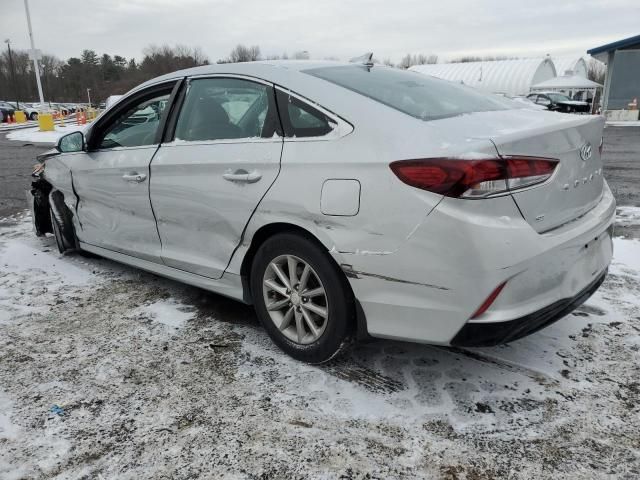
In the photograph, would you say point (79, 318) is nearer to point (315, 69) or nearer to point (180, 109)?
point (180, 109)

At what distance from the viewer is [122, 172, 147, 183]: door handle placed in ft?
11.3

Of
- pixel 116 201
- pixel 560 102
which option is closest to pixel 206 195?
pixel 116 201

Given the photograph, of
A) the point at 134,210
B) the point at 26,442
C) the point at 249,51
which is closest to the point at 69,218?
the point at 134,210

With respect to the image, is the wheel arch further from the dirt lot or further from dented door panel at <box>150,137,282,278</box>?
the dirt lot

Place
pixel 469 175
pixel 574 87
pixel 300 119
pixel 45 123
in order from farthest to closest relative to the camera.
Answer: pixel 574 87 → pixel 45 123 → pixel 300 119 → pixel 469 175

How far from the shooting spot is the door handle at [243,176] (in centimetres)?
273

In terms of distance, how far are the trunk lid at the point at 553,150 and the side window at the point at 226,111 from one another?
101cm

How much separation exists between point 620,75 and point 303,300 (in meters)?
29.8

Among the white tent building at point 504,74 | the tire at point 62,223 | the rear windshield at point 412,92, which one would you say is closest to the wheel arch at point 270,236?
the rear windshield at point 412,92

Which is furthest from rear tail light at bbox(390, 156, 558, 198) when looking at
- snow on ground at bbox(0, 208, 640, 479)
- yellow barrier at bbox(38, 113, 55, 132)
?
yellow barrier at bbox(38, 113, 55, 132)

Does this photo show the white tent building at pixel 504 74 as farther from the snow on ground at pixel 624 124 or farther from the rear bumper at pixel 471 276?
the rear bumper at pixel 471 276

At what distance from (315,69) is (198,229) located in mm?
1174

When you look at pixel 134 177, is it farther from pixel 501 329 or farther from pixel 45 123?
pixel 45 123

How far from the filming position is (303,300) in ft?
8.87
